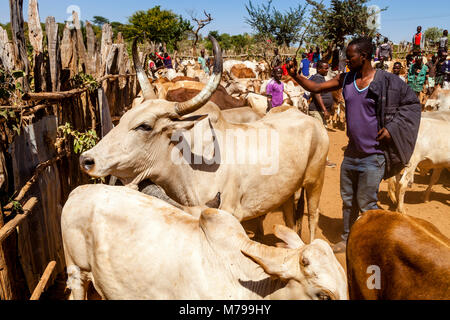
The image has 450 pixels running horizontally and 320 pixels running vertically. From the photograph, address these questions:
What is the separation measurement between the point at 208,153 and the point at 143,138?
62cm

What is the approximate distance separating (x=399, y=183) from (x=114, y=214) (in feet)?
16.0

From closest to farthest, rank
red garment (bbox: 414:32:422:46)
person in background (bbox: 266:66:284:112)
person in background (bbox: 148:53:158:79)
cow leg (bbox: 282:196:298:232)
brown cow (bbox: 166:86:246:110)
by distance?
cow leg (bbox: 282:196:298:232) < brown cow (bbox: 166:86:246:110) < person in background (bbox: 266:66:284:112) < person in background (bbox: 148:53:158:79) < red garment (bbox: 414:32:422:46)

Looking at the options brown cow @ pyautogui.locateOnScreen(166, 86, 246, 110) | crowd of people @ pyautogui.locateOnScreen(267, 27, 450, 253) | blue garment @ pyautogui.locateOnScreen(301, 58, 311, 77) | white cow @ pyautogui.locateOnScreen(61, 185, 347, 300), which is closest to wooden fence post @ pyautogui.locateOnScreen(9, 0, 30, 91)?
white cow @ pyautogui.locateOnScreen(61, 185, 347, 300)

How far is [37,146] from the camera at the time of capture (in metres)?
3.00

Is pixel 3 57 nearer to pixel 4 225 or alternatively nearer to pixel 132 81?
pixel 4 225

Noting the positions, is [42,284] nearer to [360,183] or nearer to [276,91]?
[360,183]

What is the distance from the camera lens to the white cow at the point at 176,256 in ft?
6.05

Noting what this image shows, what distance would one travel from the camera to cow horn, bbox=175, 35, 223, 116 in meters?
2.82

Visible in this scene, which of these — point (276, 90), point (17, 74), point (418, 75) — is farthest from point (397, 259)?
point (418, 75)

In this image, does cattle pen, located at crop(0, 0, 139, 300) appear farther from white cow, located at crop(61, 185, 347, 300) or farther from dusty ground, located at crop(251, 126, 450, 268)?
dusty ground, located at crop(251, 126, 450, 268)

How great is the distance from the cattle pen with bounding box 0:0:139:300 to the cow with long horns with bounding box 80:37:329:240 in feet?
→ 1.80

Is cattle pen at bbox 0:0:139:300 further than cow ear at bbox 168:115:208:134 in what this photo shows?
No

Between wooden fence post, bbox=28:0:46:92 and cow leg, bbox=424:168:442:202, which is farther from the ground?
wooden fence post, bbox=28:0:46:92

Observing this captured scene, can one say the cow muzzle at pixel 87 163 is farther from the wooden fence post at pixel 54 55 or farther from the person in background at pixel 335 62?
Result: the person in background at pixel 335 62
